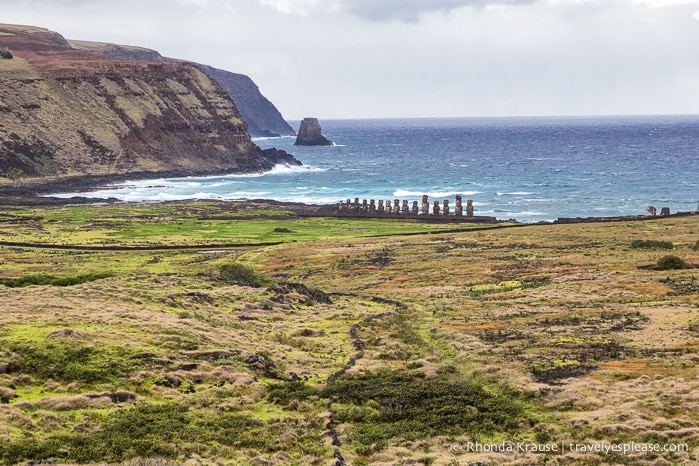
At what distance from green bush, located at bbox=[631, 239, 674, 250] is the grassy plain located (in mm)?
257

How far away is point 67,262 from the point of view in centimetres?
6338

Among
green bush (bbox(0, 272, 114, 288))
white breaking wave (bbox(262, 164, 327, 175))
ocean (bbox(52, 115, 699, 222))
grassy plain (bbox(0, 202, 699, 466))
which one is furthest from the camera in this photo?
white breaking wave (bbox(262, 164, 327, 175))

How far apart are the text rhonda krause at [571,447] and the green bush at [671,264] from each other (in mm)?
29425

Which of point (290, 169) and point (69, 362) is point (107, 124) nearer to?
point (290, 169)

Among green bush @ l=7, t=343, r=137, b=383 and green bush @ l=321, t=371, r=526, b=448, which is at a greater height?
green bush @ l=7, t=343, r=137, b=383

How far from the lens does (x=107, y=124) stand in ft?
553

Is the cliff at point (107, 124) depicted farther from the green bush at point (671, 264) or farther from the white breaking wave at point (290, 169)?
the green bush at point (671, 264)

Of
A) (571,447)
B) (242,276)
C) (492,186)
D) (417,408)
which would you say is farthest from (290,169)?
(571,447)

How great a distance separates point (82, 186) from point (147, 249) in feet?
238

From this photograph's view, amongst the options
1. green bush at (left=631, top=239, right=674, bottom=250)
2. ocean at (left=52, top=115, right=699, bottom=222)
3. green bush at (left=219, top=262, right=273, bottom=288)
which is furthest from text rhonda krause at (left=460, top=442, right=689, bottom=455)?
ocean at (left=52, top=115, right=699, bottom=222)

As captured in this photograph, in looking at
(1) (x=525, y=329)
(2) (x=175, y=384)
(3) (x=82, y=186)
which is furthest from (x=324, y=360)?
(3) (x=82, y=186)

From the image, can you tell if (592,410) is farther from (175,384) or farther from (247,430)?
(175,384)

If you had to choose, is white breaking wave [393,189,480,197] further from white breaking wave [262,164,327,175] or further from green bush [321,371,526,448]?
green bush [321,371,526,448]

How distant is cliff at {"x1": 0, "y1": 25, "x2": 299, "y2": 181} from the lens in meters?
154
